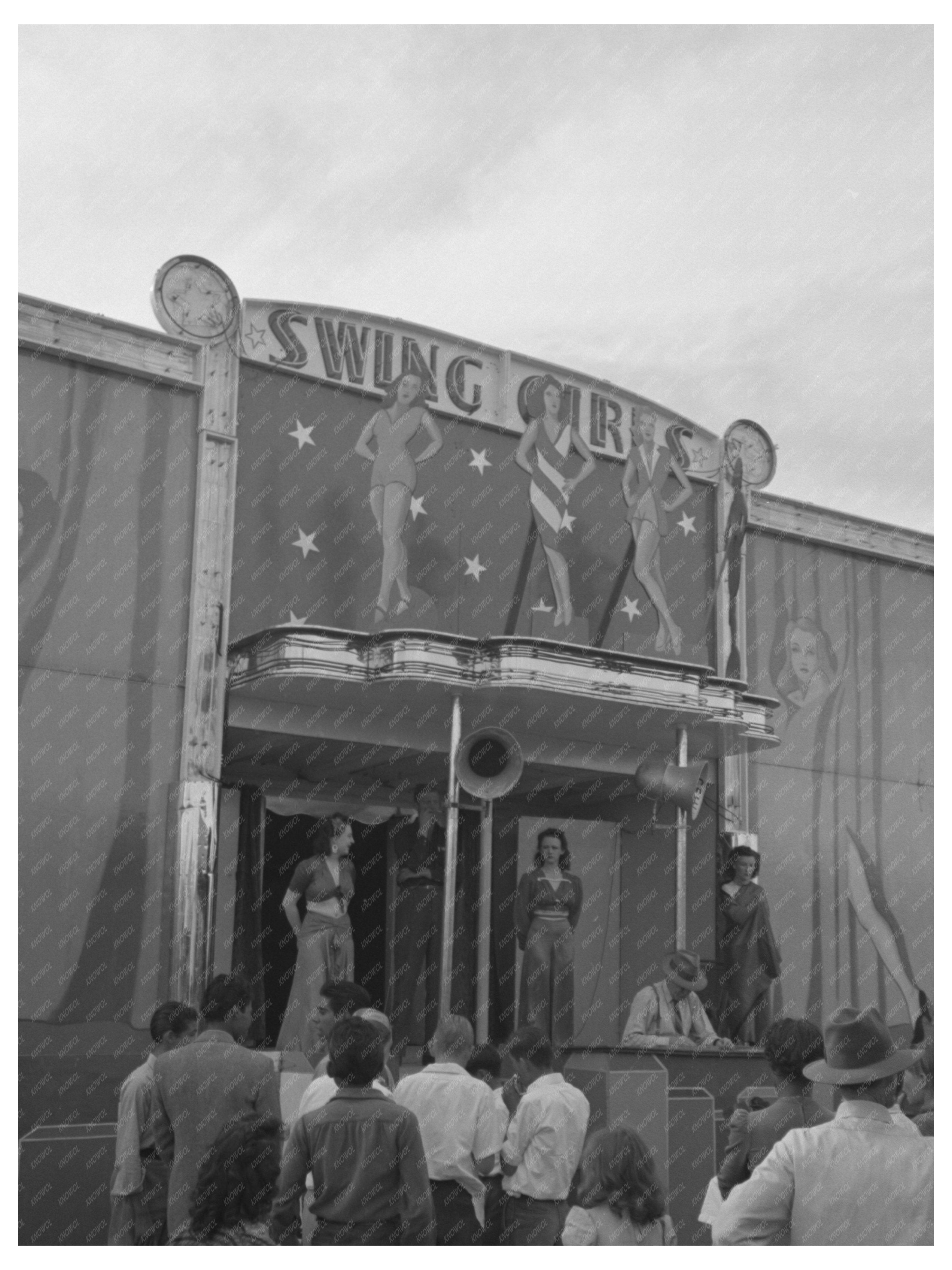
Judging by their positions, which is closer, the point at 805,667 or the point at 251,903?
the point at 251,903

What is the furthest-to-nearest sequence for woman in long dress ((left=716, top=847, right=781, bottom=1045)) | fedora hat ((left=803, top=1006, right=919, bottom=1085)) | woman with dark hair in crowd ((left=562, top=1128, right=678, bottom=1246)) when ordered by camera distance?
woman in long dress ((left=716, top=847, right=781, bottom=1045)), woman with dark hair in crowd ((left=562, top=1128, right=678, bottom=1246)), fedora hat ((left=803, top=1006, right=919, bottom=1085))

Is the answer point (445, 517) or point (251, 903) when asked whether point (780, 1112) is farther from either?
point (445, 517)

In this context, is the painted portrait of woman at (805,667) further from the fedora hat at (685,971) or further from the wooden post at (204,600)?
the wooden post at (204,600)

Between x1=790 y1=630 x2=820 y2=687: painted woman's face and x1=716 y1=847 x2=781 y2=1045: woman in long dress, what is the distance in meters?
3.13

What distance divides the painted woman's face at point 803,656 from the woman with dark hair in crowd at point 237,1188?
12.9 m

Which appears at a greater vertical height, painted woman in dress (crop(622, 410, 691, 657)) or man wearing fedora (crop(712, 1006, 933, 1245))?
painted woman in dress (crop(622, 410, 691, 657))

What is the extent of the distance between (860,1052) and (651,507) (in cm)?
996

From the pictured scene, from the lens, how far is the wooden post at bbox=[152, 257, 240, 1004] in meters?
12.0

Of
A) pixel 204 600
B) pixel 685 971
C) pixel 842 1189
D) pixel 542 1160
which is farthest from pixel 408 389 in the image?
pixel 842 1189

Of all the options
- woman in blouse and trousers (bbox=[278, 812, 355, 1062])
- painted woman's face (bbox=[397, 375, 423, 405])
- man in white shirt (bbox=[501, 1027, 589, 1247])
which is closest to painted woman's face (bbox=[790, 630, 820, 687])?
painted woman's face (bbox=[397, 375, 423, 405])

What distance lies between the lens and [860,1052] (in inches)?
182

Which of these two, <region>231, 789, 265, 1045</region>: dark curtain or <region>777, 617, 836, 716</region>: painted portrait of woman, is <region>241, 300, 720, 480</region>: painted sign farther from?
<region>231, 789, 265, 1045</region>: dark curtain

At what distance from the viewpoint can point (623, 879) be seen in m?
15.6
